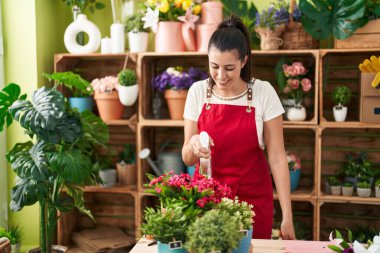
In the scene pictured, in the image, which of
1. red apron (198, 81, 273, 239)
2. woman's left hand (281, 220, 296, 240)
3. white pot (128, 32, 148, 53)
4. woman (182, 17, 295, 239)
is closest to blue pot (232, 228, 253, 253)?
woman's left hand (281, 220, 296, 240)

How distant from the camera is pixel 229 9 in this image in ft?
10.6

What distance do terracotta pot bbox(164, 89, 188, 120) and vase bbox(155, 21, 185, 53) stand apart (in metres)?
0.29

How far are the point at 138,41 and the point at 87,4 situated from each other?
0.55 meters

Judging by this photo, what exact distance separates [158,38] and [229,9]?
21.2 inches

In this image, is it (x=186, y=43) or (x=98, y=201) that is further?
(x=98, y=201)

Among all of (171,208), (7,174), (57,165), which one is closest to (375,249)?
(171,208)

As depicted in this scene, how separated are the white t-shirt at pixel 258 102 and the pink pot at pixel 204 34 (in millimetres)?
1086

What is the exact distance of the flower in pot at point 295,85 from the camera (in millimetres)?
3016

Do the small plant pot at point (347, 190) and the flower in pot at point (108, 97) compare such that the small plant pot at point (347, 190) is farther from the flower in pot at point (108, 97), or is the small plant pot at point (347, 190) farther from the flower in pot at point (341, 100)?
the flower in pot at point (108, 97)

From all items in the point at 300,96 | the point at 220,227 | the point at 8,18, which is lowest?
the point at 220,227

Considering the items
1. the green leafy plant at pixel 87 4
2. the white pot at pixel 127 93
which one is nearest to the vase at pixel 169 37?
the white pot at pixel 127 93

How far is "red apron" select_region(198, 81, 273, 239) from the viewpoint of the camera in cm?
201

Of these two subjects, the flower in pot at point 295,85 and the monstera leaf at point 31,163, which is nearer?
the monstera leaf at point 31,163

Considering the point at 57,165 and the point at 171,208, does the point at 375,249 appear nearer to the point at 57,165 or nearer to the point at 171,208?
the point at 171,208
